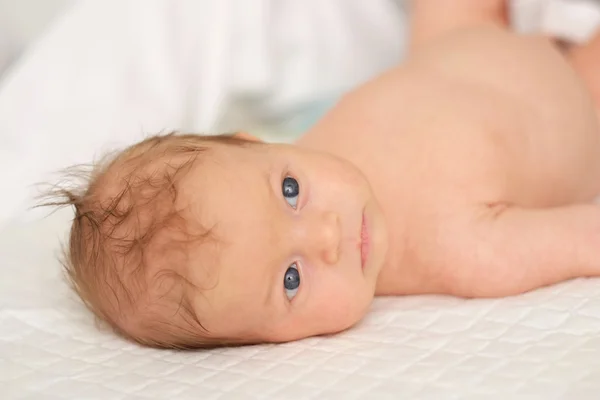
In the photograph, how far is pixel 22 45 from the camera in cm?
168

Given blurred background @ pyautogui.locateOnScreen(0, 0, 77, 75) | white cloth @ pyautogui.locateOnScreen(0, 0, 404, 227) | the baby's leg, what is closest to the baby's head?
the baby's leg

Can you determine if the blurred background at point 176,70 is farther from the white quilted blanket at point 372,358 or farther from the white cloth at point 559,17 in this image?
the white quilted blanket at point 372,358

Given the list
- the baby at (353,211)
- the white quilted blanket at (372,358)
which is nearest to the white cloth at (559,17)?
the baby at (353,211)

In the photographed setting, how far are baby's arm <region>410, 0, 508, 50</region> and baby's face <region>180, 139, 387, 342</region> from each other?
0.55 metres

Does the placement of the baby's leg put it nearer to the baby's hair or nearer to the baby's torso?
the baby's torso

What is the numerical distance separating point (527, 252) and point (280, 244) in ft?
1.01

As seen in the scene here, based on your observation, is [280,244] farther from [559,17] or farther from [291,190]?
[559,17]

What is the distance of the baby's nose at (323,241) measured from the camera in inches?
36.0

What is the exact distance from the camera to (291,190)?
0.95 meters

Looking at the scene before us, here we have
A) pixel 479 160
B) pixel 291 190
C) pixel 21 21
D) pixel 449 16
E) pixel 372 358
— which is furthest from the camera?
pixel 21 21

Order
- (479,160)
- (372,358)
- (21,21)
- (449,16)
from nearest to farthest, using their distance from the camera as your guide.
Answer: (372,358), (479,160), (449,16), (21,21)

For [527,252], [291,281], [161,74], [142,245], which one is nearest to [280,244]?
[291,281]

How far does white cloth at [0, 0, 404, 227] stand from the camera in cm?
138

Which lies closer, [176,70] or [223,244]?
[223,244]
